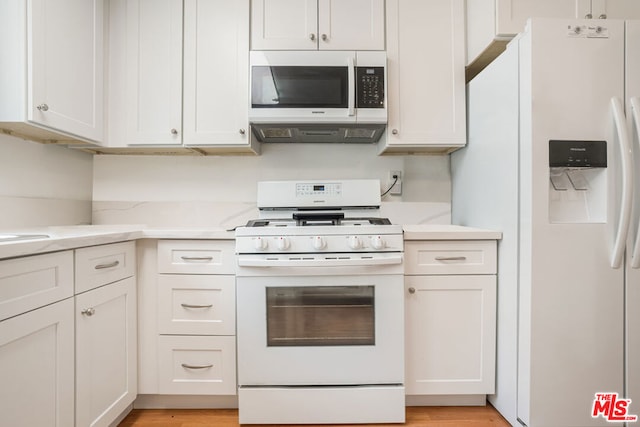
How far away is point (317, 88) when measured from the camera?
1.73 meters

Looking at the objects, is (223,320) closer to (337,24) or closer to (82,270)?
(82,270)

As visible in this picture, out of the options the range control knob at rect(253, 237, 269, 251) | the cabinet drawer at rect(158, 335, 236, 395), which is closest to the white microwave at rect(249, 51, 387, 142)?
the range control knob at rect(253, 237, 269, 251)

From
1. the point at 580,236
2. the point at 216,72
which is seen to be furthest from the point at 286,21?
the point at 580,236

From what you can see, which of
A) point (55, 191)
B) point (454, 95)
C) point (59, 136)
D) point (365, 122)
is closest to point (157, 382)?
point (55, 191)

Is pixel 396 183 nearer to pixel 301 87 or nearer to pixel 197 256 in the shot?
pixel 301 87

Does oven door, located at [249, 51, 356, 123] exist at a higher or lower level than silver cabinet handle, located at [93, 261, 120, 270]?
higher

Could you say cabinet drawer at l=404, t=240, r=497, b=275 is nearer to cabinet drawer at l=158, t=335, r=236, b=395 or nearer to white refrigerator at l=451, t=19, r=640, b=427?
white refrigerator at l=451, t=19, r=640, b=427

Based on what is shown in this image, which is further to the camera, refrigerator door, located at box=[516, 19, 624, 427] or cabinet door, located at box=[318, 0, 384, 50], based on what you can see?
cabinet door, located at box=[318, 0, 384, 50]

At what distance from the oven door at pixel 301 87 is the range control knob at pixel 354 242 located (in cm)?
68

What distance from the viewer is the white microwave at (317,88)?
1.71 meters

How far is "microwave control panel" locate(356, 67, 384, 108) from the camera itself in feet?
5.70

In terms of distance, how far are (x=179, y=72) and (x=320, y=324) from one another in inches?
61.1

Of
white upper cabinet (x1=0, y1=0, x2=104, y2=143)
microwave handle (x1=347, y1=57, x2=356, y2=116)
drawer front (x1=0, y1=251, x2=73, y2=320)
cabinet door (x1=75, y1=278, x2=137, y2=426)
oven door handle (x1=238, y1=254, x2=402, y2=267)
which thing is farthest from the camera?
microwave handle (x1=347, y1=57, x2=356, y2=116)

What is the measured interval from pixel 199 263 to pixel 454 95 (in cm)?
163
